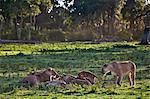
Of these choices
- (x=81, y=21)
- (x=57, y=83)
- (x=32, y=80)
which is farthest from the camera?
(x=81, y=21)

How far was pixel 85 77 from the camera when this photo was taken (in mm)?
16203

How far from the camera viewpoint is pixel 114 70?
1527cm

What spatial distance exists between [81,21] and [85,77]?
65.7 metres

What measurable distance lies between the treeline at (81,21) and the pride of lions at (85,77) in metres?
53.0

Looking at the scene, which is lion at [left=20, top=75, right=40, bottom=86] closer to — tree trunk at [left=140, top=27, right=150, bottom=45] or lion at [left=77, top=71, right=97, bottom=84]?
lion at [left=77, top=71, right=97, bottom=84]

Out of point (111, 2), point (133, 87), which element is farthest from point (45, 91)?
point (111, 2)

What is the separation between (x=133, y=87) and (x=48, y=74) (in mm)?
3345

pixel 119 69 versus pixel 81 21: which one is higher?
pixel 81 21

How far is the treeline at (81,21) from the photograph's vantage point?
71938 millimetres

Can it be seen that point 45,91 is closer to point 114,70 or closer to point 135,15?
point 114,70

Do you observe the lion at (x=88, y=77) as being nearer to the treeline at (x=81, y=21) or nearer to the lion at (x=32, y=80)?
the lion at (x=32, y=80)

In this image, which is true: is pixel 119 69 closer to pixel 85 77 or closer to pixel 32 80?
pixel 85 77

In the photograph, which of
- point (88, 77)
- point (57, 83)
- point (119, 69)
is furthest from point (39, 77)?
point (119, 69)

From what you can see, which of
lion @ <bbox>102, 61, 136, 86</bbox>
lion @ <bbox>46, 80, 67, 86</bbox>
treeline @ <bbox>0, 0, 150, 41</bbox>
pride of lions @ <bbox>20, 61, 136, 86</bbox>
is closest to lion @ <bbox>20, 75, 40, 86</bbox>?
pride of lions @ <bbox>20, 61, 136, 86</bbox>
